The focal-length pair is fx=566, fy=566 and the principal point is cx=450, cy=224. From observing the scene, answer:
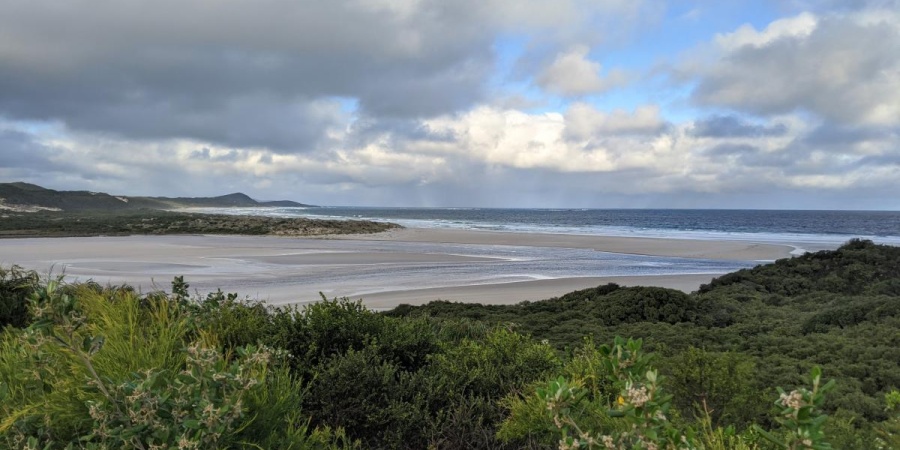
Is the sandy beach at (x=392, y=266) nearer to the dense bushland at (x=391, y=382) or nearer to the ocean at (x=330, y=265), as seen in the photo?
the ocean at (x=330, y=265)

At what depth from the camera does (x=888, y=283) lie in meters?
14.1

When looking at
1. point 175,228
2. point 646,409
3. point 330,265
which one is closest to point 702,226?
point 175,228

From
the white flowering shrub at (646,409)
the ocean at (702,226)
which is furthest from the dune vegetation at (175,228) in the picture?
the white flowering shrub at (646,409)

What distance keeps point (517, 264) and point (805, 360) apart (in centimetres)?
1808

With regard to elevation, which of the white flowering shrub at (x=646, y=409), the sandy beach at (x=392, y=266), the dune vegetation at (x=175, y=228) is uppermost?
the white flowering shrub at (x=646, y=409)

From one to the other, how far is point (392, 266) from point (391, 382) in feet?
63.1

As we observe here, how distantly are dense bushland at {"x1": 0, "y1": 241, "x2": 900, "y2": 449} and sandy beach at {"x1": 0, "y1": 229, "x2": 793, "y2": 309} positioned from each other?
8508 mm

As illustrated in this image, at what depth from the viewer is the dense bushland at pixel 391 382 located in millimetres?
2273

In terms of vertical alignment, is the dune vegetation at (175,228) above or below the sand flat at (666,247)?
above

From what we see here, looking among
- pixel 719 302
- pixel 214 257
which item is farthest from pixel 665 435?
pixel 214 257

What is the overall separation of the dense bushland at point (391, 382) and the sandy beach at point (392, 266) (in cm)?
851

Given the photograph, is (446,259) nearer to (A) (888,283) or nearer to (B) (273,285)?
(B) (273,285)

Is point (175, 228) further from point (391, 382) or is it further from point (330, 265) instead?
point (391, 382)

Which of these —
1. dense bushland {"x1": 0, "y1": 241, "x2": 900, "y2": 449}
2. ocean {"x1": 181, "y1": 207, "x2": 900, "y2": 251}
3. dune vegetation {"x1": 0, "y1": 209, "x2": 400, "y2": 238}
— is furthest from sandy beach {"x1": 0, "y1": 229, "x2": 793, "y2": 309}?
ocean {"x1": 181, "y1": 207, "x2": 900, "y2": 251}
